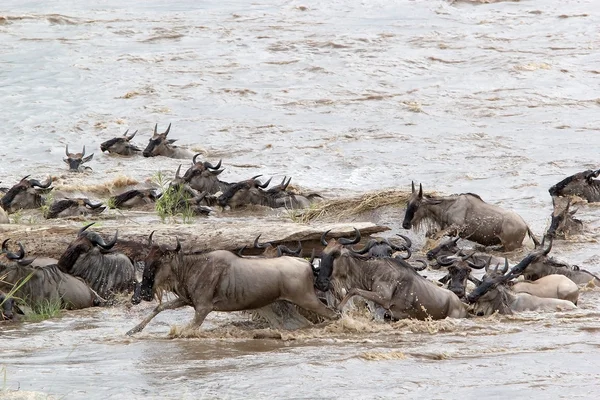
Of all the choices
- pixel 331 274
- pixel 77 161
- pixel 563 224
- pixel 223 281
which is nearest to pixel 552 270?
pixel 563 224

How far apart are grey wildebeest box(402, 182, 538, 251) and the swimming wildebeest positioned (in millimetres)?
3489

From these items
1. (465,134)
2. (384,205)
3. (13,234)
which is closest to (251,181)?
(384,205)

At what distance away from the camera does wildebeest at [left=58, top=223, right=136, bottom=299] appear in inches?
491

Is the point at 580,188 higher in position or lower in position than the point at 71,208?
lower

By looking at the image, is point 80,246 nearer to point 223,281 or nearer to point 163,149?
point 223,281

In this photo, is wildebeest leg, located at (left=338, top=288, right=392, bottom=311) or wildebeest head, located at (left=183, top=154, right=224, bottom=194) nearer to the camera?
wildebeest leg, located at (left=338, top=288, right=392, bottom=311)

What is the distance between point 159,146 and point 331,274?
1165 centimetres

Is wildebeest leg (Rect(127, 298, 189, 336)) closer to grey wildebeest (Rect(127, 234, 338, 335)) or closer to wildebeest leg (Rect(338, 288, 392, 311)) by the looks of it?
grey wildebeest (Rect(127, 234, 338, 335))

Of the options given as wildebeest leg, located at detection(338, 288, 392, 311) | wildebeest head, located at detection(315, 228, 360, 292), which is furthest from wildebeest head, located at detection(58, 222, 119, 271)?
wildebeest leg, located at detection(338, 288, 392, 311)

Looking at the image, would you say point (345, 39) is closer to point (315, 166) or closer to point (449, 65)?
point (449, 65)

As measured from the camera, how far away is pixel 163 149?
870 inches

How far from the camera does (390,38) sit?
32344 mm

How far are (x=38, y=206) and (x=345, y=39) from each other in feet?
54.4

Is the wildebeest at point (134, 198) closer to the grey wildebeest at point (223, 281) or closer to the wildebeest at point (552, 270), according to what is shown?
the wildebeest at point (552, 270)
